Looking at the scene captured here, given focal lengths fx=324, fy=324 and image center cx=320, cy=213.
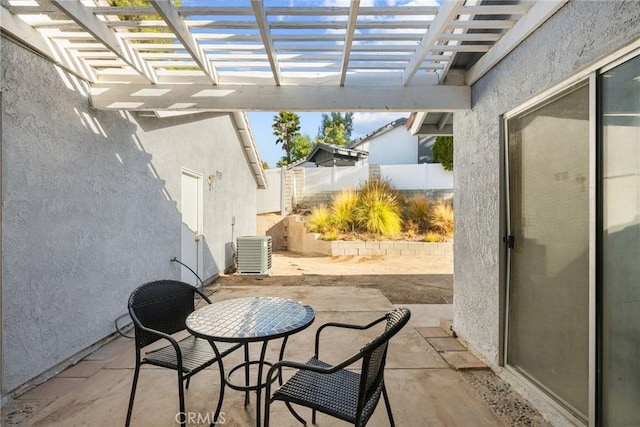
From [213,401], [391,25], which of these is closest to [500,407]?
[213,401]

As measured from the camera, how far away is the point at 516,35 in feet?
8.73

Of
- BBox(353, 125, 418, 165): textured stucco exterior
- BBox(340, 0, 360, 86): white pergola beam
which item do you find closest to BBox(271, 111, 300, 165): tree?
BBox(353, 125, 418, 165): textured stucco exterior

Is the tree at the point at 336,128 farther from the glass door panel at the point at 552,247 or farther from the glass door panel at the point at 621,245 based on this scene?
the glass door panel at the point at 621,245

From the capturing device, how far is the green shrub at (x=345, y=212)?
40.1 ft

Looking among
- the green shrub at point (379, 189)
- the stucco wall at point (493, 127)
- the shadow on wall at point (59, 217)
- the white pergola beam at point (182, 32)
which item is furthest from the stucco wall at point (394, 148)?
the white pergola beam at point (182, 32)

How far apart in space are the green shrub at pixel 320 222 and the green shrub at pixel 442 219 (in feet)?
12.6

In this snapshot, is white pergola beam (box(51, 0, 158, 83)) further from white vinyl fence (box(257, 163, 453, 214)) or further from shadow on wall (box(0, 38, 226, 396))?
white vinyl fence (box(257, 163, 453, 214))

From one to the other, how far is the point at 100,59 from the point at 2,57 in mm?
937

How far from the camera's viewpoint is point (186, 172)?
632 centimetres

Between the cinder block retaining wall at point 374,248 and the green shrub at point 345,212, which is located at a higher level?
the green shrub at point 345,212

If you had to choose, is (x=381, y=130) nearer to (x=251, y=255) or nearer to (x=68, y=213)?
(x=251, y=255)

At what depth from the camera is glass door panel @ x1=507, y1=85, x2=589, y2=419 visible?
214cm

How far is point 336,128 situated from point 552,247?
33938 mm

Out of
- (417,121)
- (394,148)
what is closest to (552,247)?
(417,121)
